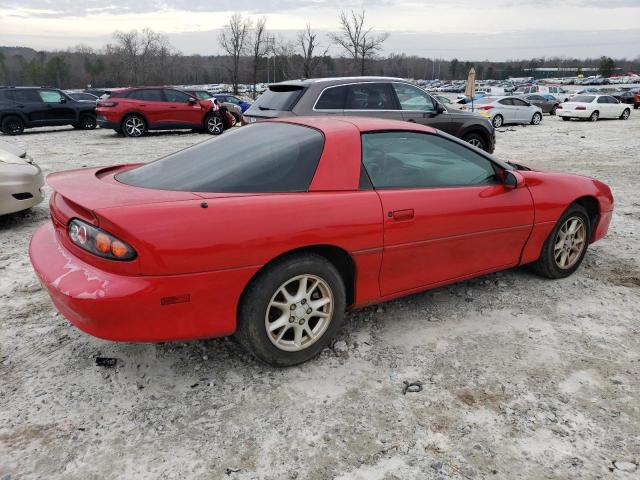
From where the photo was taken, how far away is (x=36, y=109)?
16.6 m

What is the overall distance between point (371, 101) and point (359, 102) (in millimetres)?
247

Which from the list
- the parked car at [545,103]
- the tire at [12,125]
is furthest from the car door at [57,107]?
the parked car at [545,103]

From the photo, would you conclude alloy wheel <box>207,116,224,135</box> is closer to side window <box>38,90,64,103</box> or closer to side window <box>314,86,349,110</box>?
side window <box>38,90,64,103</box>

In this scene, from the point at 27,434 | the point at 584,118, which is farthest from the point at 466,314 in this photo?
the point at 584,118

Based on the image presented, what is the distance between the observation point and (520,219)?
3656 mm

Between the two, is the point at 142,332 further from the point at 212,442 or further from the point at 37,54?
the point at 37,54

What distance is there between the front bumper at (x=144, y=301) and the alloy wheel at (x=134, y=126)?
13.7m

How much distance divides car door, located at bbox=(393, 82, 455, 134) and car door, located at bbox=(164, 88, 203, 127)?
943 centimetres

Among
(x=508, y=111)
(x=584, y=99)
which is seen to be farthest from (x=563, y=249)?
(x=584, y=99)

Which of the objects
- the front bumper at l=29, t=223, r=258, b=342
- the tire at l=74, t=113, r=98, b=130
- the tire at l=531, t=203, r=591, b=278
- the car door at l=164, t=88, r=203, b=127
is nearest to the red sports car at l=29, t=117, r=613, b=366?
the front bumper at l=29, t=223, r=258, b=342

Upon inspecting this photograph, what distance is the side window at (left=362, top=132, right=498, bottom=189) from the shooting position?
312cm

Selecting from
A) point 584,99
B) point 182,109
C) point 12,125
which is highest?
point 584,99

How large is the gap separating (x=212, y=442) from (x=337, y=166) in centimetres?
160

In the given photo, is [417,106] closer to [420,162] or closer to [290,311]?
[420,162]
